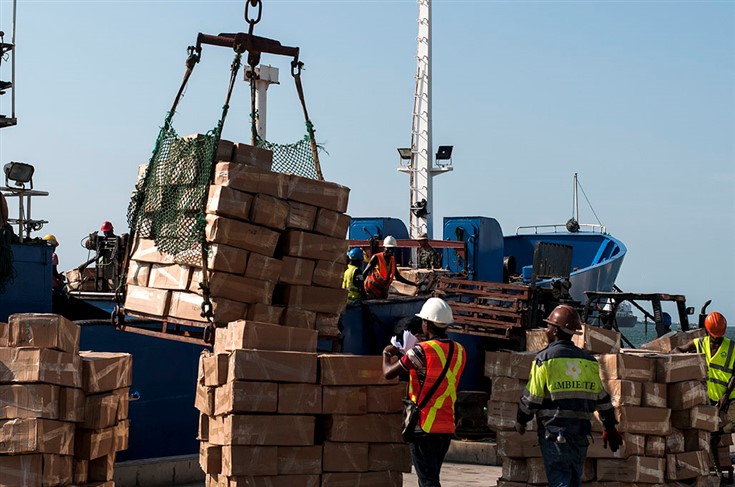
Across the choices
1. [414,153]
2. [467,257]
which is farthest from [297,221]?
[414,153]

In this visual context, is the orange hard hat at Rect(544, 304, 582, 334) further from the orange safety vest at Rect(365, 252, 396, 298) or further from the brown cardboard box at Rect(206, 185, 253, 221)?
the orange safety vest at Rect(365, 252, 396, 298)

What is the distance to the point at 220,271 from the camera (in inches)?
383

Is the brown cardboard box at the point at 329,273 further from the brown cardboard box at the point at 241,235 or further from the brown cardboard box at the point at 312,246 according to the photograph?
the brown cardboard box at the point at 241,235

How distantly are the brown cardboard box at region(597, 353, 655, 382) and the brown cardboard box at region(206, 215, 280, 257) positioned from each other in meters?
3.39

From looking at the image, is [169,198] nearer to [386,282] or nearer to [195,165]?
[195,165]

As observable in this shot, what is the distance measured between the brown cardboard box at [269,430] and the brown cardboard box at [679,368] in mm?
3543

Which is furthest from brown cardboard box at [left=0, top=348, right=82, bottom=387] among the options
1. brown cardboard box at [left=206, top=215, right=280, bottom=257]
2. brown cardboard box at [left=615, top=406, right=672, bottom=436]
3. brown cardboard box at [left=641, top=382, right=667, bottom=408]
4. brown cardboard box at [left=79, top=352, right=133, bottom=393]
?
brown cardboard box at [left=641, top=382, right=667, bottom=408]

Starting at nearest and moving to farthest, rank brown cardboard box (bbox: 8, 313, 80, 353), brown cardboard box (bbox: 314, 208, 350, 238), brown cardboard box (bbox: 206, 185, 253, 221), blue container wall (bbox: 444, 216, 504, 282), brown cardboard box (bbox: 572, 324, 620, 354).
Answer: brown cardboard box (bbox: 8, 313, 80, 353) → brown cardboard box (bbox: 206, 185, 253, 221) → brown cardboard box (bbox: 572, 324, 620, 354) → brown cardboard box (bbox: 314, 208, 350, 238) → blue container wall (bbox: 444, 216, 504, 282)

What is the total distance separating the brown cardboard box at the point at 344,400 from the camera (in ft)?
29.9

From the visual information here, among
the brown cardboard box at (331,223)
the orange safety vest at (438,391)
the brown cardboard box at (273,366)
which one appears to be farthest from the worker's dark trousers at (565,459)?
the brown cardboard box at (331,223)

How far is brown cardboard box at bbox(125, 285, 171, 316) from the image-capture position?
10.3 m

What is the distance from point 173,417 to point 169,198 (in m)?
3.66

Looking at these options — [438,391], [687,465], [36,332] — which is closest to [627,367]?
[687,465]

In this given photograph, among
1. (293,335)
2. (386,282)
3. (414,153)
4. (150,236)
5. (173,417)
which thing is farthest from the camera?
(414,153)
